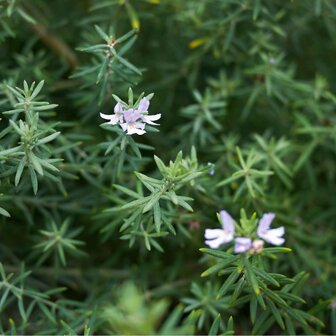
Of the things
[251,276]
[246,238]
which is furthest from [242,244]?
[251,276]

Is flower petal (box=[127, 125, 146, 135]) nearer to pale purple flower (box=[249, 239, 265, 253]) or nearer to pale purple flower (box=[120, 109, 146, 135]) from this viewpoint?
pale purple flower (box=[120, 109, 146, 135])

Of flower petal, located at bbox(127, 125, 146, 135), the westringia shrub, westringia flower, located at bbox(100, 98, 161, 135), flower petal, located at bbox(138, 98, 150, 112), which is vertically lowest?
the westringia shrub

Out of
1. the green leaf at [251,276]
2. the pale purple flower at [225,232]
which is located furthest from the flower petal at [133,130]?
the green leaf at [251,276]

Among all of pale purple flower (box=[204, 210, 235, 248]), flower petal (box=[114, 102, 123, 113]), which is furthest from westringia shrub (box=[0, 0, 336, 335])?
pale purple flower (box=[204, 210, 235, 248])

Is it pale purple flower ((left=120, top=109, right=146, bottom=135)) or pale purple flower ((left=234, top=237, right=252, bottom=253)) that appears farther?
pale purple flower ((left=120, top=109, right=146, bottom=135))

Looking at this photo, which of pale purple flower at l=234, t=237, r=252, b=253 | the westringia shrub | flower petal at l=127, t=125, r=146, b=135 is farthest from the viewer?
the westringia shrub

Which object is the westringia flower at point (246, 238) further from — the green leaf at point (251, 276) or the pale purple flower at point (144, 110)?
the pale purple flower at point (144, 110)

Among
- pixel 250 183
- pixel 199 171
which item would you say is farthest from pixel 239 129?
pixel 199 171

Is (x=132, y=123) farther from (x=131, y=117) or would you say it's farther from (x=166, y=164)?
(x=166, y=164)

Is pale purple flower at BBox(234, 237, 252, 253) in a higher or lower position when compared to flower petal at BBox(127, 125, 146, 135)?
lower
